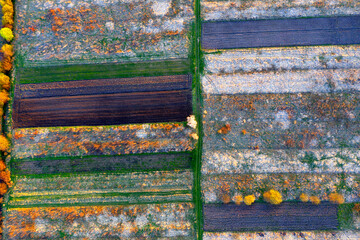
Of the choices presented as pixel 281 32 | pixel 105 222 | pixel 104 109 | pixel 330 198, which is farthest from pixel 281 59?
pixel 105 222

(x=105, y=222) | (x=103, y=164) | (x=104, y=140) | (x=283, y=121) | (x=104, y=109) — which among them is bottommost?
(x=105, y=222)

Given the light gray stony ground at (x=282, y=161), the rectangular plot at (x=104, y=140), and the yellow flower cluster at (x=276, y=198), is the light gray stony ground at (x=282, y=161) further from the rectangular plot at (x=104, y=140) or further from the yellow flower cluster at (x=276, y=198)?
the rectangular plot at (x=104, y=140)

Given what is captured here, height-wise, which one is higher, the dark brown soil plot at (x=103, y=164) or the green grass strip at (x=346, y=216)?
the dark brown soil plot at (x=103, y=164)

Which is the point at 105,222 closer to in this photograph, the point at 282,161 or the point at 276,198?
the point at 276,198

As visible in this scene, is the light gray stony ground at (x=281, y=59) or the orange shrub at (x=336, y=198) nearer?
the orange shrub at (x=336, y=198)

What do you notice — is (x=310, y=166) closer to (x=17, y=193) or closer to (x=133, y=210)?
(x=133, y=210)

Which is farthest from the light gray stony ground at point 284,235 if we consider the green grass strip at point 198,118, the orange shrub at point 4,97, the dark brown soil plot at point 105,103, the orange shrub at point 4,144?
the orange shrub at point 4,97

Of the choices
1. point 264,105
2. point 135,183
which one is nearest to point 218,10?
point 264,105
